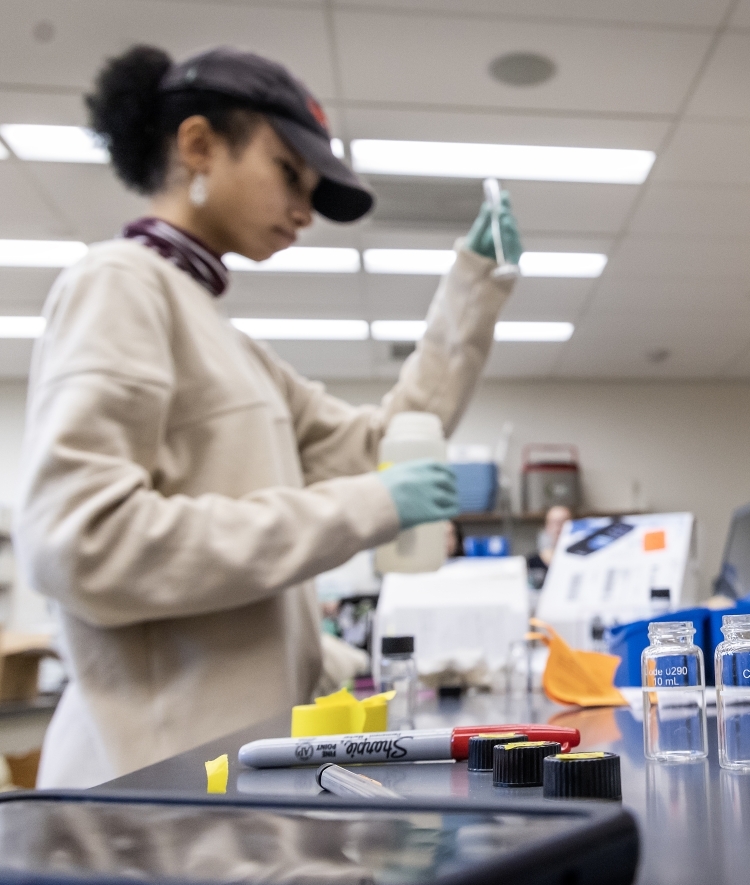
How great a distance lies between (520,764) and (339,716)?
0.21m

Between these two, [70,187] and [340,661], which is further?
[70,187]

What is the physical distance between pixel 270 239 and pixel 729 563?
0.86m

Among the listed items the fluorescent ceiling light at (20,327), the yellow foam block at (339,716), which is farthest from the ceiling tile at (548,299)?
the yellow foam block at (339,716)

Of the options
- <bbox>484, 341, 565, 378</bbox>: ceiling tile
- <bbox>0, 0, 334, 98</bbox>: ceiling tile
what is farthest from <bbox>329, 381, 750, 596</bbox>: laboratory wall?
<bbox>0, 0, 334, 98</bbox>: ceiling tile

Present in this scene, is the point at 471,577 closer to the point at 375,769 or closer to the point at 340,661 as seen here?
the point at 340,661

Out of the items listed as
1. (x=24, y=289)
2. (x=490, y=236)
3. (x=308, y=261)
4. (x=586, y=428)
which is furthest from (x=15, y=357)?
(x=490, y=236)

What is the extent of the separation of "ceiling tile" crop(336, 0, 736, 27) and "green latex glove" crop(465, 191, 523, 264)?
1.23 metres

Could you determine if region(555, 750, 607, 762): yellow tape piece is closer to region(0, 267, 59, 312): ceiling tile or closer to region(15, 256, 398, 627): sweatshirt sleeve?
region(15, 256, 398, 627): sweatshirt sleeve

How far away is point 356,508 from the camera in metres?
0.75

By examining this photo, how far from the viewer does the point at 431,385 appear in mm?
1141

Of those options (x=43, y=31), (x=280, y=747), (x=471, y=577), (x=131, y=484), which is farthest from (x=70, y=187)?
(x=280, y=747)

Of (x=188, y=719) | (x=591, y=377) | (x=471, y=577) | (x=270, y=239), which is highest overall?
(x=591, y=377)

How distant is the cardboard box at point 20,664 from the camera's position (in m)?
2.97

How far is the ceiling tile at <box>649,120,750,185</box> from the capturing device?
261 centimetres
